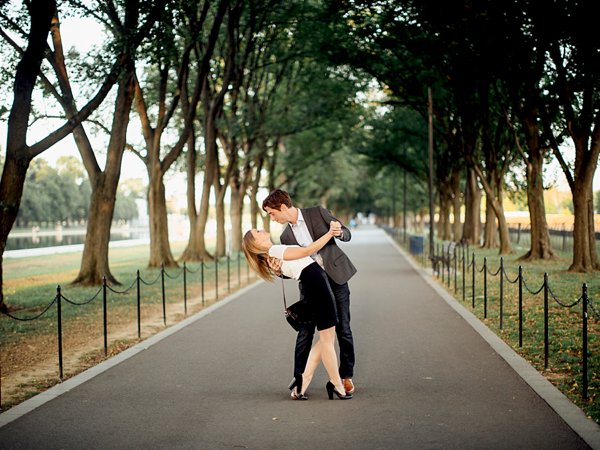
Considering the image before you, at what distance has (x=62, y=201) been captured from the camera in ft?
324

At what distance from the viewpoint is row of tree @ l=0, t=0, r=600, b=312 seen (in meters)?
16.2

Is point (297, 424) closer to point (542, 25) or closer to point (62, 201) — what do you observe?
point (542, 25)

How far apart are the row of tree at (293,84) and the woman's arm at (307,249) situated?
28.4ft

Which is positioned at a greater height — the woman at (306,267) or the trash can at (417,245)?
A: the woman at (306,267)

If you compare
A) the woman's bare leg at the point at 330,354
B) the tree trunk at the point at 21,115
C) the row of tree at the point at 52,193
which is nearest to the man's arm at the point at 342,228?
the woman's bare leg at the point at 330,354

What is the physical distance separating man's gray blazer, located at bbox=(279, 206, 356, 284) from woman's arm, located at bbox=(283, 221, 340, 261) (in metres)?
0.38

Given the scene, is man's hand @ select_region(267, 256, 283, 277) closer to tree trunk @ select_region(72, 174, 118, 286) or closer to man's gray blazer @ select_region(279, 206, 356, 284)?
man's gray blazer @ select_region(279, 206, 356, 284)

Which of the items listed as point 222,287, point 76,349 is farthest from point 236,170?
point 76,349

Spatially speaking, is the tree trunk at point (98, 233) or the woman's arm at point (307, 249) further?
the tree trunk at point (98, 233)

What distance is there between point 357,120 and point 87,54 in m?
24.7

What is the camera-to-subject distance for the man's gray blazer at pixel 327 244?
271 inches

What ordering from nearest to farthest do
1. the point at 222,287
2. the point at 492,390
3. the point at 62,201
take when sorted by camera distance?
the point at 492,390
the point at 222,287
the point at 62,201

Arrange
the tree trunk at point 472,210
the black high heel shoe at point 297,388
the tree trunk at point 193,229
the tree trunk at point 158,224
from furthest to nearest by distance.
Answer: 1. the tree trunk at point 472,210
2. the tree trunk at point 193,229
3. the tree trunk at point 158,224
4. the black high heel shoe at point 297,388

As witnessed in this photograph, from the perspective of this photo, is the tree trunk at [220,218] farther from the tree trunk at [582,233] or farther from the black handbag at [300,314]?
the black handbag at [300,314]
